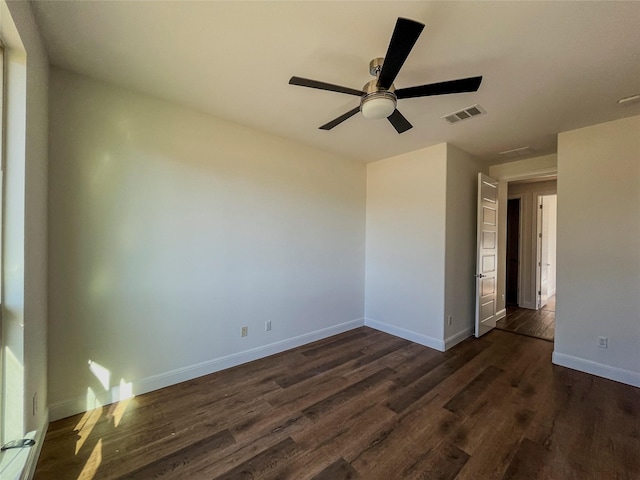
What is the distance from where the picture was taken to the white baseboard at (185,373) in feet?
6.56

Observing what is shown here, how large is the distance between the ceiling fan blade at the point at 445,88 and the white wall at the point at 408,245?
1.82m

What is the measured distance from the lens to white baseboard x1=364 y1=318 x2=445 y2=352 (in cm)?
331

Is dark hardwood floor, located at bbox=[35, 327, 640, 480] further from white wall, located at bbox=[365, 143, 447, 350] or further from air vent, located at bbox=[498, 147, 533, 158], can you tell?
air vent, located at bbox=[498, 147, 533, 158]

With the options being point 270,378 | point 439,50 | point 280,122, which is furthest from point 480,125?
point 270,378

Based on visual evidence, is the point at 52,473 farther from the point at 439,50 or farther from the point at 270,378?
the point at 439,50

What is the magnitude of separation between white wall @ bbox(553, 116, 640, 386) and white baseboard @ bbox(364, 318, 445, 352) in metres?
1.26

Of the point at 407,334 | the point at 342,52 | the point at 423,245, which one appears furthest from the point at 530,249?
the point at 342,52

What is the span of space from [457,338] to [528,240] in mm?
3338

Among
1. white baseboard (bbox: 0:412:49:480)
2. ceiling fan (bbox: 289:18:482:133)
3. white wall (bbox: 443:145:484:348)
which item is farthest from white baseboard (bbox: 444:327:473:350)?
white baseboard (bbox: 0:412:49:480)

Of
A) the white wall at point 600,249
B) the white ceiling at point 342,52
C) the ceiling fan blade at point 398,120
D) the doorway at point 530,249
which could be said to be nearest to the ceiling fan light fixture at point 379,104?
the ceiling fan blade at point 398,120

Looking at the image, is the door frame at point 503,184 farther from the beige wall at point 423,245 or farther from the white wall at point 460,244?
the beige wall at point 423,245

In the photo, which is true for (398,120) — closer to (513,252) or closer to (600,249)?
(600,249)

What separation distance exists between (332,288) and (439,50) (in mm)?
2917

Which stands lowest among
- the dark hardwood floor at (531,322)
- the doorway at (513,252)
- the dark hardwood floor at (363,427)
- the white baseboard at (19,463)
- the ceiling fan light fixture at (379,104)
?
the dark hardwood floor at (363,427)
